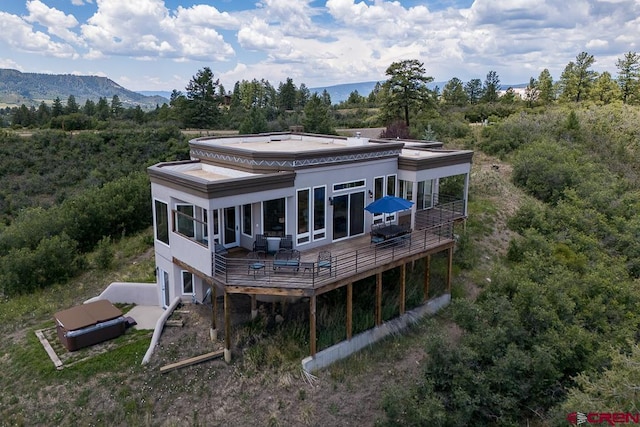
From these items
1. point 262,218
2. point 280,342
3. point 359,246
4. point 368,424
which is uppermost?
point 262,218

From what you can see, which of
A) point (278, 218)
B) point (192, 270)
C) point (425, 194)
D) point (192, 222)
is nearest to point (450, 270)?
point (425, 194)

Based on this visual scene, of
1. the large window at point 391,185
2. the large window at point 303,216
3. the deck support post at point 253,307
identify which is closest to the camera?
the deck support post at point 253,307

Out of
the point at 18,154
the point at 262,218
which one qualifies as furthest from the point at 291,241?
the point at 18,154

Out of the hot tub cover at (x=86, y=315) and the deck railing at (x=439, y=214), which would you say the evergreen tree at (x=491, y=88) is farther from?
the hot tub cover at (x=86, y=315)

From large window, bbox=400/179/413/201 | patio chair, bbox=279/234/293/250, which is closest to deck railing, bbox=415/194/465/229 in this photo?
large window, bbox=400/179/413/201

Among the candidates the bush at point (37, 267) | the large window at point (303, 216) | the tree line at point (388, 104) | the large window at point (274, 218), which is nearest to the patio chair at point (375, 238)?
the large window at point (303, 216)

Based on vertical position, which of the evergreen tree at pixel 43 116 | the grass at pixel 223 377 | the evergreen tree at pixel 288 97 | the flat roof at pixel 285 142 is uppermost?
the evergreen tree at pixel 288 97

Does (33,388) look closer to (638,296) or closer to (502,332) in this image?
(502,332)

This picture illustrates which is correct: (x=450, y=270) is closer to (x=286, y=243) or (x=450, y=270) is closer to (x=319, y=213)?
(x=319, y=213)
